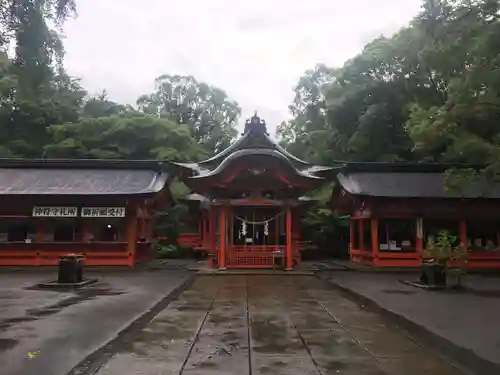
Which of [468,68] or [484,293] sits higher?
[468,68]

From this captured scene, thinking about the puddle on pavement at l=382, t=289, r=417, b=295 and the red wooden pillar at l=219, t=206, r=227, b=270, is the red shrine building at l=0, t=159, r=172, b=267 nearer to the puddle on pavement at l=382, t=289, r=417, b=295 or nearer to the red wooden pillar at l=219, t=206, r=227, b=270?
the red wooden pillar at l=219, t=206, r=227, b=270

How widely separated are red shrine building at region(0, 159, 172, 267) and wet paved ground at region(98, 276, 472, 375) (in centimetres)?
1223

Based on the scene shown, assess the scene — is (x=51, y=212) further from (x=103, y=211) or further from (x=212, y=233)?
(x=212, y=233)

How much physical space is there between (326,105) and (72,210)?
2056 cm

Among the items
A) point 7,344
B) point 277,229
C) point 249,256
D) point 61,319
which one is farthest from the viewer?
point 277,229

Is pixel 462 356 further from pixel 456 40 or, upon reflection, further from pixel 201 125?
pixel 201 125

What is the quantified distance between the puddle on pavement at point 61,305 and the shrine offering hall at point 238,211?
9.78m

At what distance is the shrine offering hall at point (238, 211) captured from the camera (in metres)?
24.2

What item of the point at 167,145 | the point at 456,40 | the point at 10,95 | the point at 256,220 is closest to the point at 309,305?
the point at 456,40

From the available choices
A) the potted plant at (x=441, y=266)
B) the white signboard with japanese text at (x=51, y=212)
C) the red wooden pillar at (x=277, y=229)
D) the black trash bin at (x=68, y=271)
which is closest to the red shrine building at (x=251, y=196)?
the red wooden pillar at (x=277, y=229)

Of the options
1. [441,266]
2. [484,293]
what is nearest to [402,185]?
[441,266]

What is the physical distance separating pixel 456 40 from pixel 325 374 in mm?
9489

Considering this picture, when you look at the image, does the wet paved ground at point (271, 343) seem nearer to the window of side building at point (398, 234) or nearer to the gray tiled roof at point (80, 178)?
the gray tiled roof at point (80, 178)

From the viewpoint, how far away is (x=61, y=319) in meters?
9.53
